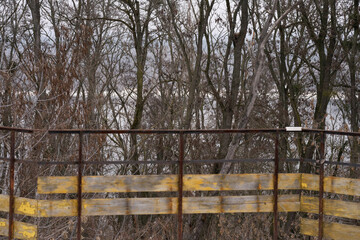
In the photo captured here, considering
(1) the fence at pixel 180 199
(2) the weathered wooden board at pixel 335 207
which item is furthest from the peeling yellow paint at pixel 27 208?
(2) the weathered wooden board at pixel 335 207

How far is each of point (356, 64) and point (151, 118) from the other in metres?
7.73

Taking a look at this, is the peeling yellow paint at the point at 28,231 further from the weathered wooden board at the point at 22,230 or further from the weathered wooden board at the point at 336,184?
the weathered wooden board at the point at 336,184

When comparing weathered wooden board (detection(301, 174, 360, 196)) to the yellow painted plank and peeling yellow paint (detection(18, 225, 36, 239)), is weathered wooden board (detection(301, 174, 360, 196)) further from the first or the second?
peeling yellow paint (detection(18, 225, 36, 239))

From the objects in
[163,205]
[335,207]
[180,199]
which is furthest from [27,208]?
[335,207]

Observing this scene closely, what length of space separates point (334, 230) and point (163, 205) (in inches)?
81.2

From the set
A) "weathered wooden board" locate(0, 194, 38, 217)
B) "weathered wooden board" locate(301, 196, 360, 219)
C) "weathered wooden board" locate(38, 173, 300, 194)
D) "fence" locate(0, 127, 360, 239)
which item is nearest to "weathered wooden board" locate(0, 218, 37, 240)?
"fence" locate(0, 127, 360, 239)

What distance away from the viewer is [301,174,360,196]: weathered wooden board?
19.2ft

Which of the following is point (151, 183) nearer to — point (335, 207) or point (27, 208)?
point (27, 208)

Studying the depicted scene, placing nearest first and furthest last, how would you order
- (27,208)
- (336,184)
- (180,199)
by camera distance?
(27,208)
(180,199)
(336,184)

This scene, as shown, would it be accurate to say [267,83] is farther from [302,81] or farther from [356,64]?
[356,64]

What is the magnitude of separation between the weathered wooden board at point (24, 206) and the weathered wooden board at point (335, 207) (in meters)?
3.21

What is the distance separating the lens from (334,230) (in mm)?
6031

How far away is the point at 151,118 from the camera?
19.5 metres

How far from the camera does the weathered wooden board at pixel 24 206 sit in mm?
5566
